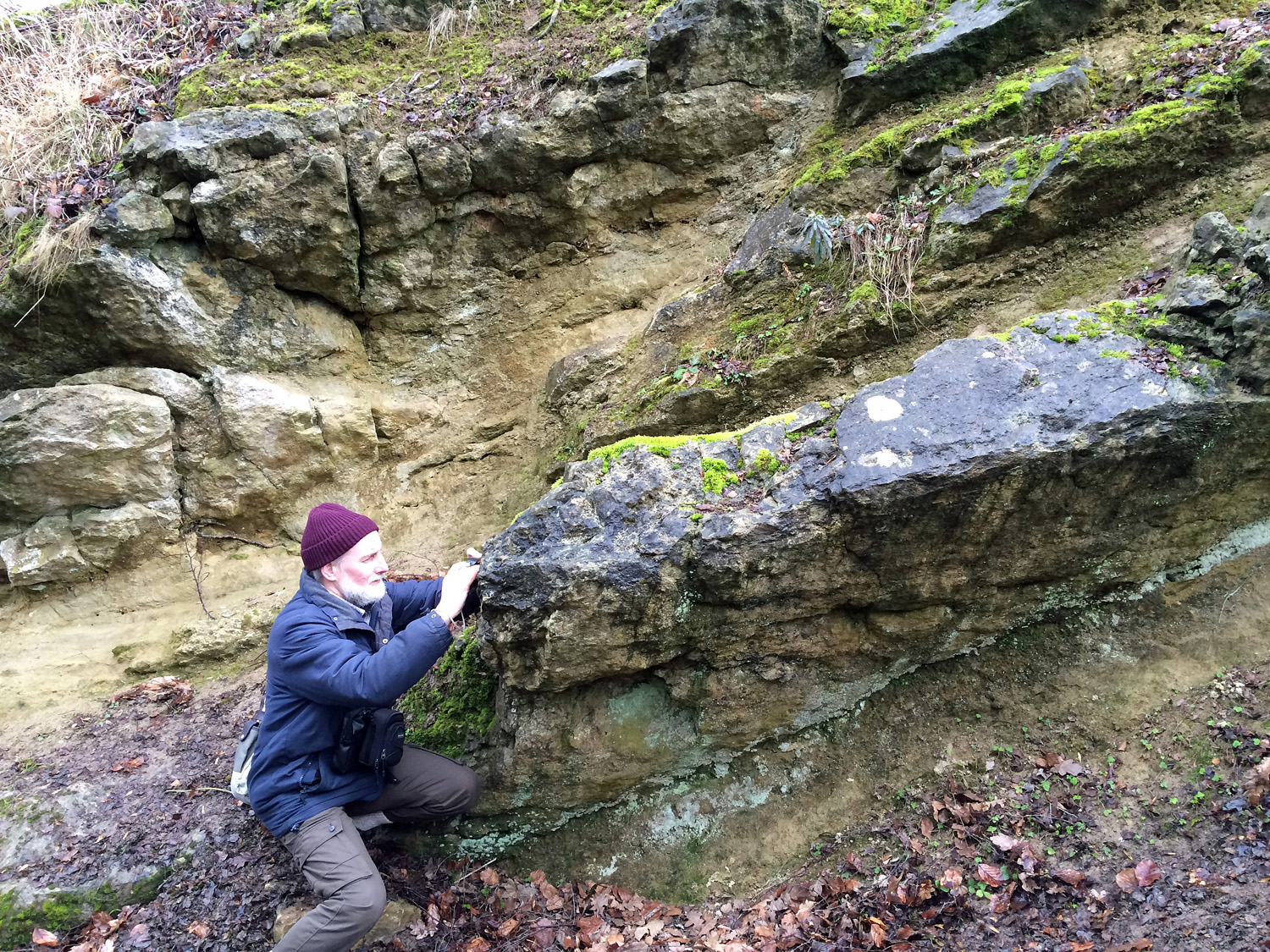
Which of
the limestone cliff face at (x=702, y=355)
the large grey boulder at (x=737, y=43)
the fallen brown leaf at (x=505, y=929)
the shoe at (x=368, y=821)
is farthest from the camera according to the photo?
the large grey boulder at (x=737, y=43)

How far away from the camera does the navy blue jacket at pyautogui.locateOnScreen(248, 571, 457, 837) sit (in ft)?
10.9

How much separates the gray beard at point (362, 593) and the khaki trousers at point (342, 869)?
3.53 ft

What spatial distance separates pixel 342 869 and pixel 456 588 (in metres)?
1.53

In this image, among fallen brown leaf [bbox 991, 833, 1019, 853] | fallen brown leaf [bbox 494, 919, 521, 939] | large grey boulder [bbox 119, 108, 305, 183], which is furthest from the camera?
large grey boulder [bbox 119, 108, 305, 183]

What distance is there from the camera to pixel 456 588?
3.77 m

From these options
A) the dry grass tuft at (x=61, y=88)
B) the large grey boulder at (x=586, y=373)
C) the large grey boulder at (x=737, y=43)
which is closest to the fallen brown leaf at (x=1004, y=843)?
the large grey boulder at (x=586, y=373)

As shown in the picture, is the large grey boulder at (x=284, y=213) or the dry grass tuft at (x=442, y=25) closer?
the large grey boulder at (x=284, y=213)

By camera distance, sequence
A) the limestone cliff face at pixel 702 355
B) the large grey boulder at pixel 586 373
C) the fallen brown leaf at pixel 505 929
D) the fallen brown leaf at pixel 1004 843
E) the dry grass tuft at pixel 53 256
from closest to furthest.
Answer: the fallen brown leaf at pixel 1004 843, the limestone cliff face at pixel 702 355, the fallen brown leaf at pixel 505 929, the dry grass tuft at pixel 53 256, the large grey boulder at pixel 586 373

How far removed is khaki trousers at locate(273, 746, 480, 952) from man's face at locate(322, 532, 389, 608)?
1.13 meters

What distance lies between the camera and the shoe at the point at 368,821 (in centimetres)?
399

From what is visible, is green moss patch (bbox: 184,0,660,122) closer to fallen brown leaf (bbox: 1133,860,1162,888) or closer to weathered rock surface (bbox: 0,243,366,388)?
weathered rock surface (bbox: 0,243,366,388)

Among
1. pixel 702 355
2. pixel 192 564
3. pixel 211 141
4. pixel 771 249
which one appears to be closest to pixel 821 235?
pixel 771 249

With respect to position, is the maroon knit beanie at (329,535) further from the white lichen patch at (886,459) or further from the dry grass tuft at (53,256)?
the dry grass tuft at (53,256)

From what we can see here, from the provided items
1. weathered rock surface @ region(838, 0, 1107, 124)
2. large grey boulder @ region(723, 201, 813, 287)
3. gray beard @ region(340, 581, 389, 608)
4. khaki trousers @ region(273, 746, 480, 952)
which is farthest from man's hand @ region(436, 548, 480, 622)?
weathered rock surface @ region(838, 0, 1107, 124)
